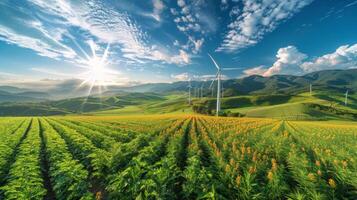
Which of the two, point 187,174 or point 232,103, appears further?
point 232,103

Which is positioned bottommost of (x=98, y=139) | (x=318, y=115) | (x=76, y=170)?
(x=318, y=115)

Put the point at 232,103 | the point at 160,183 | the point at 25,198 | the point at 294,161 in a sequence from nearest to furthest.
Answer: the point at 25,198 → the point at 160,183 → the point at 294,161 → the point at 232,103

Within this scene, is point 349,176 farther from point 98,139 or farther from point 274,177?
point 98,139

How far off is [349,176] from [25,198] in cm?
1400

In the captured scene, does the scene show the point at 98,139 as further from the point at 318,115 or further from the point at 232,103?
the point at 232,103

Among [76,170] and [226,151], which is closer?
[76,170]

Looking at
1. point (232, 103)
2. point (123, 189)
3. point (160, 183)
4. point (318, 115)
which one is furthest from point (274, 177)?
point (232, 103)

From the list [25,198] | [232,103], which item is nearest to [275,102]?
[232,103]

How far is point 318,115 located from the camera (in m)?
85.8

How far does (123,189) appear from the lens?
7.75 metres

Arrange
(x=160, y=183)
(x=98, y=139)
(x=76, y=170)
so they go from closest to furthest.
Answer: (x=160, y=183)
(x=76, y=170)
(x=98, y=139)

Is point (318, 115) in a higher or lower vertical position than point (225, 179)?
lower

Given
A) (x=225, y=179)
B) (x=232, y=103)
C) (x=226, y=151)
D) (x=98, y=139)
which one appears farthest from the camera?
(x=232, y=103)

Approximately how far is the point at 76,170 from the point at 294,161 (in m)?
12.4
